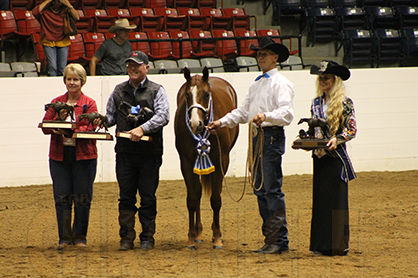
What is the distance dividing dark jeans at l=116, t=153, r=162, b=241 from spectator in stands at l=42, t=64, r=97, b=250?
0.29 metres

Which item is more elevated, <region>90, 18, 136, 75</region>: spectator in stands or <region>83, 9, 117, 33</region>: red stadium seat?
<region>83, 9, 117, 33</region>: red stadium seat

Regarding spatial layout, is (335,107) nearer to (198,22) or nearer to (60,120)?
(60,120)

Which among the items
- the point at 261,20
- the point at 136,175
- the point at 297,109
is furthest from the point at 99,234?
the point at 261,20

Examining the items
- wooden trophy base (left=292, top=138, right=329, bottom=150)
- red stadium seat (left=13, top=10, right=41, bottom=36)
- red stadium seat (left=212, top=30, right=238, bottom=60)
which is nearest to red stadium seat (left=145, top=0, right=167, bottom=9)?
red stadium seat (left=212, top=30, right=238, bottom=60)

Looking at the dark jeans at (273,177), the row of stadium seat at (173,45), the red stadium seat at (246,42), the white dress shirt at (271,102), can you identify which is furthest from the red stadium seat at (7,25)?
the dark jeans at (273,177)

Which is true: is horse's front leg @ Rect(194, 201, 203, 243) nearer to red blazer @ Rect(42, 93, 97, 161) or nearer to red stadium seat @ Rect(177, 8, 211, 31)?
red blazer @ Rect(42, 93, 97, 161)

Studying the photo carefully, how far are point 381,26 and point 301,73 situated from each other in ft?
21.2

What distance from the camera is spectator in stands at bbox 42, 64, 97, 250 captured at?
5.38 m

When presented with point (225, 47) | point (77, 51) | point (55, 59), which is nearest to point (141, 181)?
point (55, 59)

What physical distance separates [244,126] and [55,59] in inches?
135

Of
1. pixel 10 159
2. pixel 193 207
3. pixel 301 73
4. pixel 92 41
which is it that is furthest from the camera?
pixel 92 41

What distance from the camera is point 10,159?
907cm

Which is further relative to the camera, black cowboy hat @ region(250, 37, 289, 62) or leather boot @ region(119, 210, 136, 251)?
leather boot @ region(119, 210, 136, 251)

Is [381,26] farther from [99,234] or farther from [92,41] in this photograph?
[99,234]
